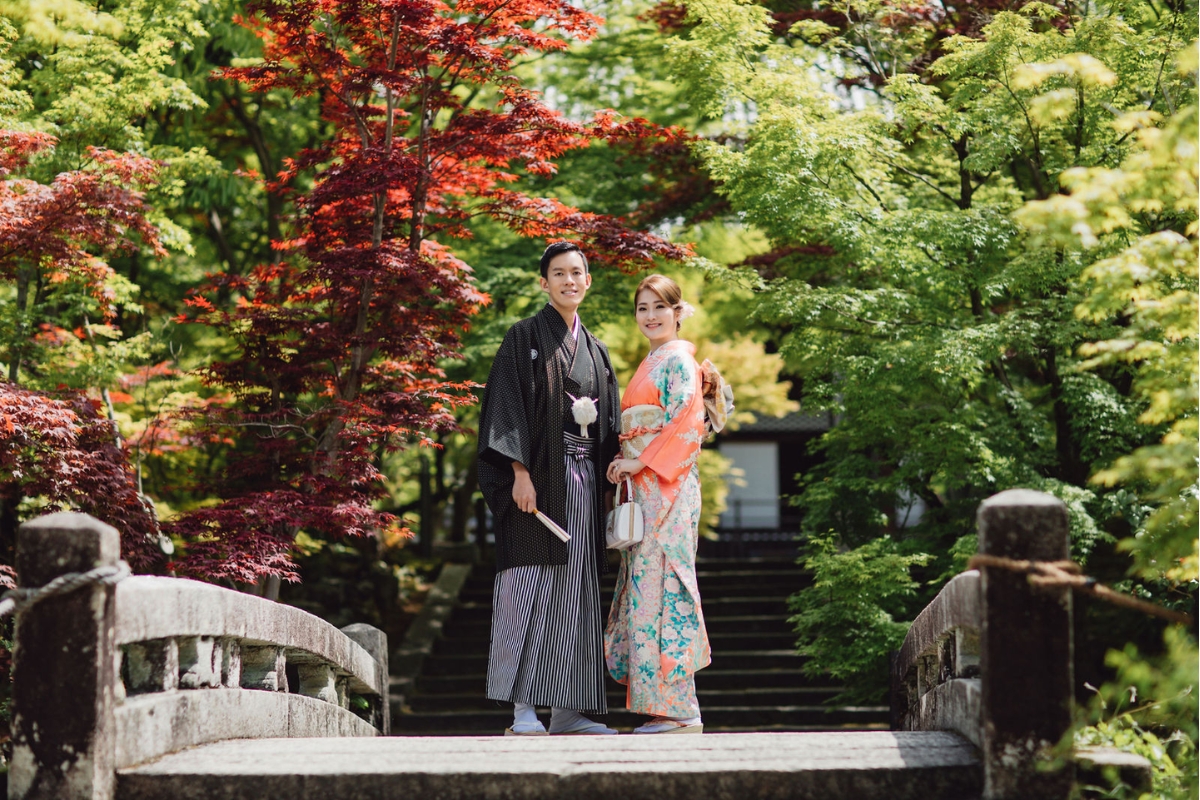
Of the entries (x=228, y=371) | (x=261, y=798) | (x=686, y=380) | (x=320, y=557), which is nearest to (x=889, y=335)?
(x=686, y=380)

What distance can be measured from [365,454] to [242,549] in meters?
0.96

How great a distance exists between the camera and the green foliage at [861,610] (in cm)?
779

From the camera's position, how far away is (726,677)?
11656 millimetres

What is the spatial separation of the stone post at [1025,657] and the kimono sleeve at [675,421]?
7.00 feet

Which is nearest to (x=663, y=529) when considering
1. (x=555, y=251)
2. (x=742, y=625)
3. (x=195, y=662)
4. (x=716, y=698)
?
(x=555, y=251)

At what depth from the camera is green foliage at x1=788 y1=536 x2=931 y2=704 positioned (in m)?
7.79

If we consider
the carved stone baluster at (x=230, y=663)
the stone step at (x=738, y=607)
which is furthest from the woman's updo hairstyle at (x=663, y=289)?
the stone step at (x=738, y=607)

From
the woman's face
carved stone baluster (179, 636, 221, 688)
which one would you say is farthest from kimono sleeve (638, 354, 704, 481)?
carved stone baluster (179, 636, 221, 688)

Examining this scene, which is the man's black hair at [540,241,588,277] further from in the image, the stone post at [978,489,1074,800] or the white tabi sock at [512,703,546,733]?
the stone post at [978,489,1074,800]

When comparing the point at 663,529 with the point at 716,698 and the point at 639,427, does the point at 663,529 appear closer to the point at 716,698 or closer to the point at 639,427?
the point at 639,427

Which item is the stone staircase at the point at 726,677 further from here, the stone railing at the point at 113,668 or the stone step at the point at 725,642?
the stone railing at the point at 113,668

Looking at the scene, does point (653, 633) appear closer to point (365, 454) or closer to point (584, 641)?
point (584, 641)

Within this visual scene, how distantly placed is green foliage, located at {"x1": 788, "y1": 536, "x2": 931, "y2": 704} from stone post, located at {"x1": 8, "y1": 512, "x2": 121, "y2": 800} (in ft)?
18.9

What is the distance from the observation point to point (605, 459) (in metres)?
5.39
